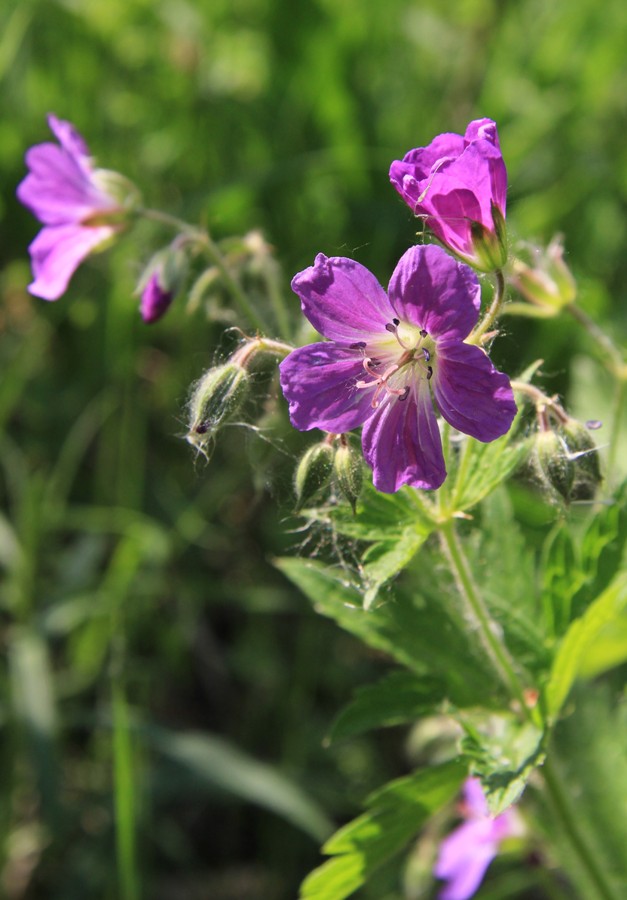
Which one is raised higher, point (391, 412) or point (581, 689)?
point (391, 412)

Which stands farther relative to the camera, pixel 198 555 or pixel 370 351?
pixel 198 555

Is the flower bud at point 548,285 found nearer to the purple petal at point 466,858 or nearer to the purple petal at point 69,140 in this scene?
the purple petal at point 69,140

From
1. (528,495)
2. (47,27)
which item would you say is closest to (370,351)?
(528,495)

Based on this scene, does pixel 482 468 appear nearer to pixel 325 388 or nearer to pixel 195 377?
pixel 325 388

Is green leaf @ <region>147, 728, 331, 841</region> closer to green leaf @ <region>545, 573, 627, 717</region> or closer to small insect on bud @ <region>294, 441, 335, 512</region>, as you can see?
green leaf @ <region>545, 573, 627, 717</region>

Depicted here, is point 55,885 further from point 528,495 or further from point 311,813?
point 528,495

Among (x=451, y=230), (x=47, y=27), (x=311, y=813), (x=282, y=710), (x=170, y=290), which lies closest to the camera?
(x=451, y=230)

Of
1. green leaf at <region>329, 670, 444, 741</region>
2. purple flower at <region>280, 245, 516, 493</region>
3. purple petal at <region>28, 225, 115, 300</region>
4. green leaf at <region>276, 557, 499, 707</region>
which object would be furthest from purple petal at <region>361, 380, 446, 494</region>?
purple petal at <region>28, 225, 115, 300</region>
